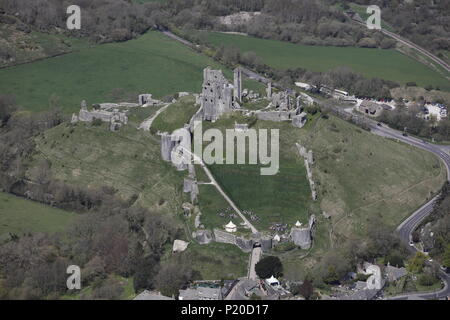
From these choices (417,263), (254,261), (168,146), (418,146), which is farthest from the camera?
(418,146)

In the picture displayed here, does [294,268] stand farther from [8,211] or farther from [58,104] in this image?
[58,104]

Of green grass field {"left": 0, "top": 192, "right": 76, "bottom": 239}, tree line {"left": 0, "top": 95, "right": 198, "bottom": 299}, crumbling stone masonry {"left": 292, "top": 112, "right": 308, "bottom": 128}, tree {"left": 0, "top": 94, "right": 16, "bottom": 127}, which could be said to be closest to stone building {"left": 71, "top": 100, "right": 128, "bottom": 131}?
tree line {"left": 0, "top": 95, "right": 198, "bottom": 299}

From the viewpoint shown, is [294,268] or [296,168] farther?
[296,168]

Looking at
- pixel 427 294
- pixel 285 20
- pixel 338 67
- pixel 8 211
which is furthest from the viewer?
pixel 285 20

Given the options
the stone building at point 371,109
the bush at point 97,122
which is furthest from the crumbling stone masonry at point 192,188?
the stone building at point 371,109

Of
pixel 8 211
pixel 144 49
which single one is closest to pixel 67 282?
pixel 8 211

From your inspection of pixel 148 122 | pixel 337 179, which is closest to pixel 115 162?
pixel 148 122

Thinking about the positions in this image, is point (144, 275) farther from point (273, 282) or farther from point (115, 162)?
point (115, 162)
